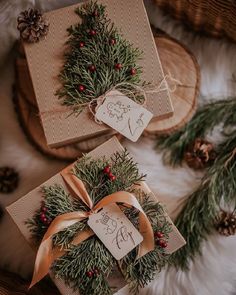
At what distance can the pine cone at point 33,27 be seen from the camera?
954mm

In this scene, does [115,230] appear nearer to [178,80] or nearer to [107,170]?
[107,170]

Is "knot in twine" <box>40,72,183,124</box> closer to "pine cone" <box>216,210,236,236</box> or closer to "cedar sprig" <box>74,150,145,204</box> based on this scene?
"cedar sprig" <box>74,150,145,204</box>

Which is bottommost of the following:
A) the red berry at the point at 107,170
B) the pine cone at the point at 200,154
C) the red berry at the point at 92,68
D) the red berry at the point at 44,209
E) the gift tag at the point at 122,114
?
the pine cone at the point at 200,154

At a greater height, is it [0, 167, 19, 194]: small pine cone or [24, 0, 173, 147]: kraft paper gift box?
[24, 0, 173, 147]: kraft paper gift box

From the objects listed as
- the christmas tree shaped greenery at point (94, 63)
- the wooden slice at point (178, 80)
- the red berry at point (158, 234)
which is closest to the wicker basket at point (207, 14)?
the wooden slice at point (178, 80)

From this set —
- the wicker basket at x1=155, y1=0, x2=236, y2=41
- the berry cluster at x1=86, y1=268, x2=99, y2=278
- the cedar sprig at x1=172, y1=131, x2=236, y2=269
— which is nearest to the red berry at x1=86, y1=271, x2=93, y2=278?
the berry cluster at x1=86, y1=268, x2=99, y2=278

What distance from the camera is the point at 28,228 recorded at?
3.04 feet

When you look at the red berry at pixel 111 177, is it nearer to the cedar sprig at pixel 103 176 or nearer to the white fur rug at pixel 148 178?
the cedar sprig at pixel 103 176

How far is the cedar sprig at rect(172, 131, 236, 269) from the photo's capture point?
1.04 metres

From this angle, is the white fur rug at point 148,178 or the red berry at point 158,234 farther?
the white fur rug at point 148,178

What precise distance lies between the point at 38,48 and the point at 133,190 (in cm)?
32

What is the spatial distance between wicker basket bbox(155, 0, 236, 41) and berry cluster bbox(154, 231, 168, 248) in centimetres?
47

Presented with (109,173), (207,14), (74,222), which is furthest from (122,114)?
(207,14)

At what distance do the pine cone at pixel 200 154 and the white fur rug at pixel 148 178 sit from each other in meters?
0.03
